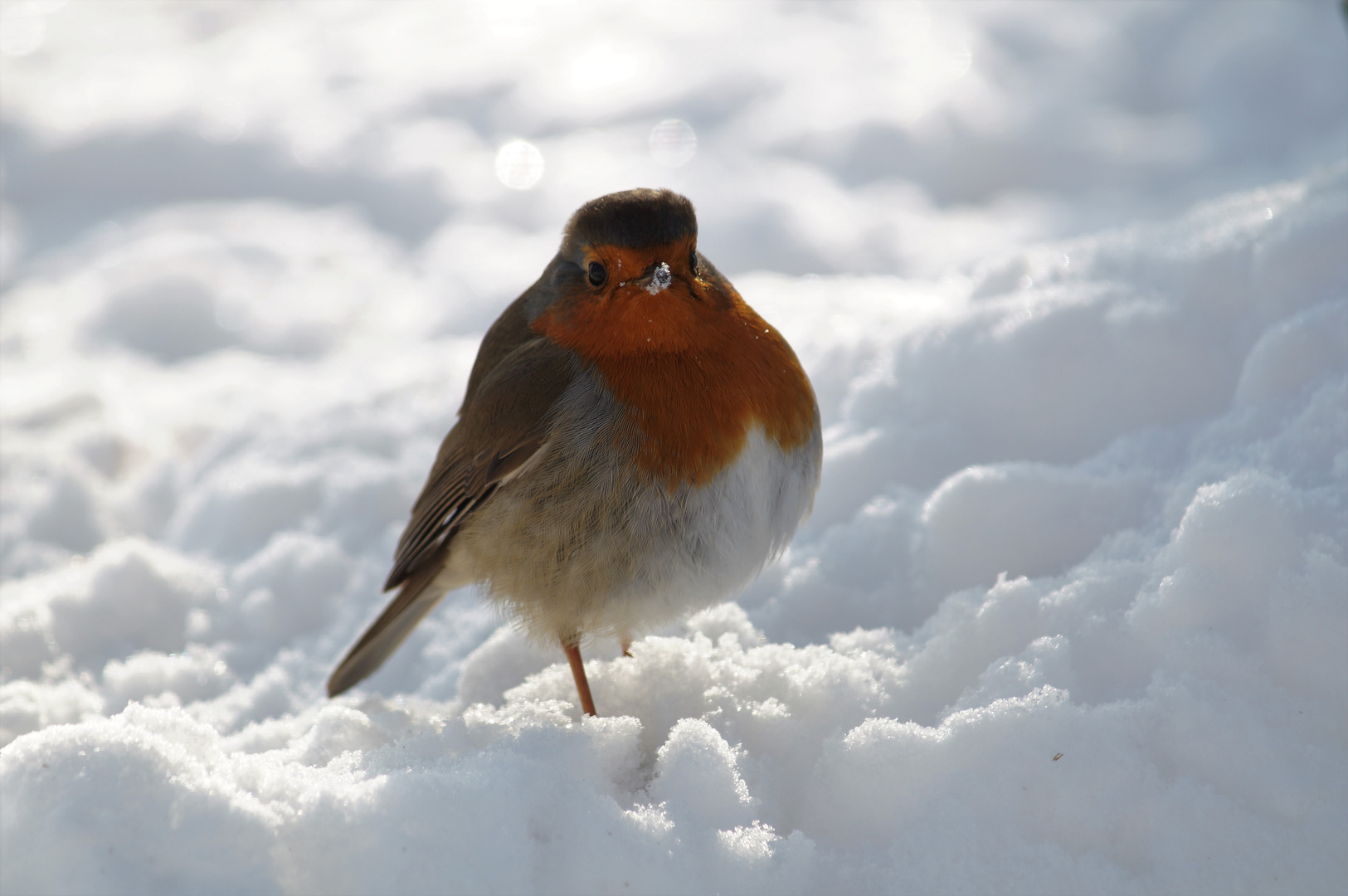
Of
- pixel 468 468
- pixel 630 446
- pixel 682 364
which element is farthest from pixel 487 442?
pixel 682 364

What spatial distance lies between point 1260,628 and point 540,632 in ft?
5.60

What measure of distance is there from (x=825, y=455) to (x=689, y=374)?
1.09 meters

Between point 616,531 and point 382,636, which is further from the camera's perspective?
point 382,636

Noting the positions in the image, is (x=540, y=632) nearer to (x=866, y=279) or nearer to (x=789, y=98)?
(x=866, y=279)

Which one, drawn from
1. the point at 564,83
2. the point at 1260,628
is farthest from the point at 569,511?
the point at 564,83

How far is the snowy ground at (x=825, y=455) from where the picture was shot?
194cm

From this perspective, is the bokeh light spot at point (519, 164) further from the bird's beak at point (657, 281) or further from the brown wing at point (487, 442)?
the bird's beak at point (657, 281)

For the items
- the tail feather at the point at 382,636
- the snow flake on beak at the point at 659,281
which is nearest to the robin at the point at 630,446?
the snow flake on beak at the point at 659,281

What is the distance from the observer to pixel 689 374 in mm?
2629

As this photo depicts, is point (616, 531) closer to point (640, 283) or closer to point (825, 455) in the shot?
point (640, 283)

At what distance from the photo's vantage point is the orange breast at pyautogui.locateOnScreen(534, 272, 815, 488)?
8.43 ft

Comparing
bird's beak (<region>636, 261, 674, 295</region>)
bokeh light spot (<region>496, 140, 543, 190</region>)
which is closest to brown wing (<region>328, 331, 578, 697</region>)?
bird's beak (<region>636, 261, 674, 295</region>)

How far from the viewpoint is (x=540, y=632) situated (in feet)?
8.98

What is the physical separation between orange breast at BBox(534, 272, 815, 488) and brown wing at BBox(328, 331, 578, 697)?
0.42ft
